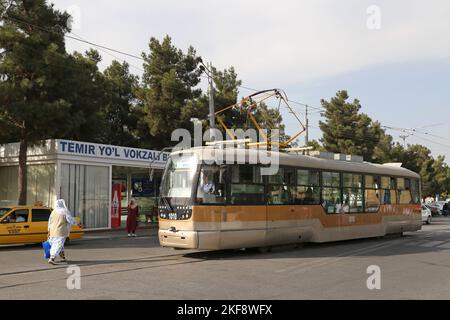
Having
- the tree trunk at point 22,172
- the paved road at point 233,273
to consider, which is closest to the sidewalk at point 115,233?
the tree trunk at point 22,172

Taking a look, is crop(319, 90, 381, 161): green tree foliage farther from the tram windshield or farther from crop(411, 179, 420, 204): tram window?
the tram windshield

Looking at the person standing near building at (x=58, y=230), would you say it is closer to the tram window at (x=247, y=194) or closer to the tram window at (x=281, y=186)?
the tram window at (x=247, y=194)

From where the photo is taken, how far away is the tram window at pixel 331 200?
53.1ft

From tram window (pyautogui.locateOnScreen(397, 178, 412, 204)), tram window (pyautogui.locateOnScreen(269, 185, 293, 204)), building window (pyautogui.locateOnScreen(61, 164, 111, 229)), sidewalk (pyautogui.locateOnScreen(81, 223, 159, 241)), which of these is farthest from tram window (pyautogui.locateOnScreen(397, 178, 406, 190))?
building window (pyautogui.locateOnScreen(61, 164, 111, 229))

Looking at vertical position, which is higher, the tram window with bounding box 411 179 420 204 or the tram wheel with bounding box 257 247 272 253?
the tram window with bounding box 411 179 420 204

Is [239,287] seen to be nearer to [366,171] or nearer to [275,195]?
[275,195]

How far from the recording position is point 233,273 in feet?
34.7

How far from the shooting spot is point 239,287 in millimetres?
8852

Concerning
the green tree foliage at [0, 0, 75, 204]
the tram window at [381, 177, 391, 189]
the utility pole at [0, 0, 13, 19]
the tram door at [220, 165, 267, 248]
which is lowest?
the tram door at [220, 165, 267, 248]

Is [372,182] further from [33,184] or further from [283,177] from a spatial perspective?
[33,184]

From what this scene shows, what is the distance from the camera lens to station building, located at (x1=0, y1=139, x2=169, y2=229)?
75.4 feet
